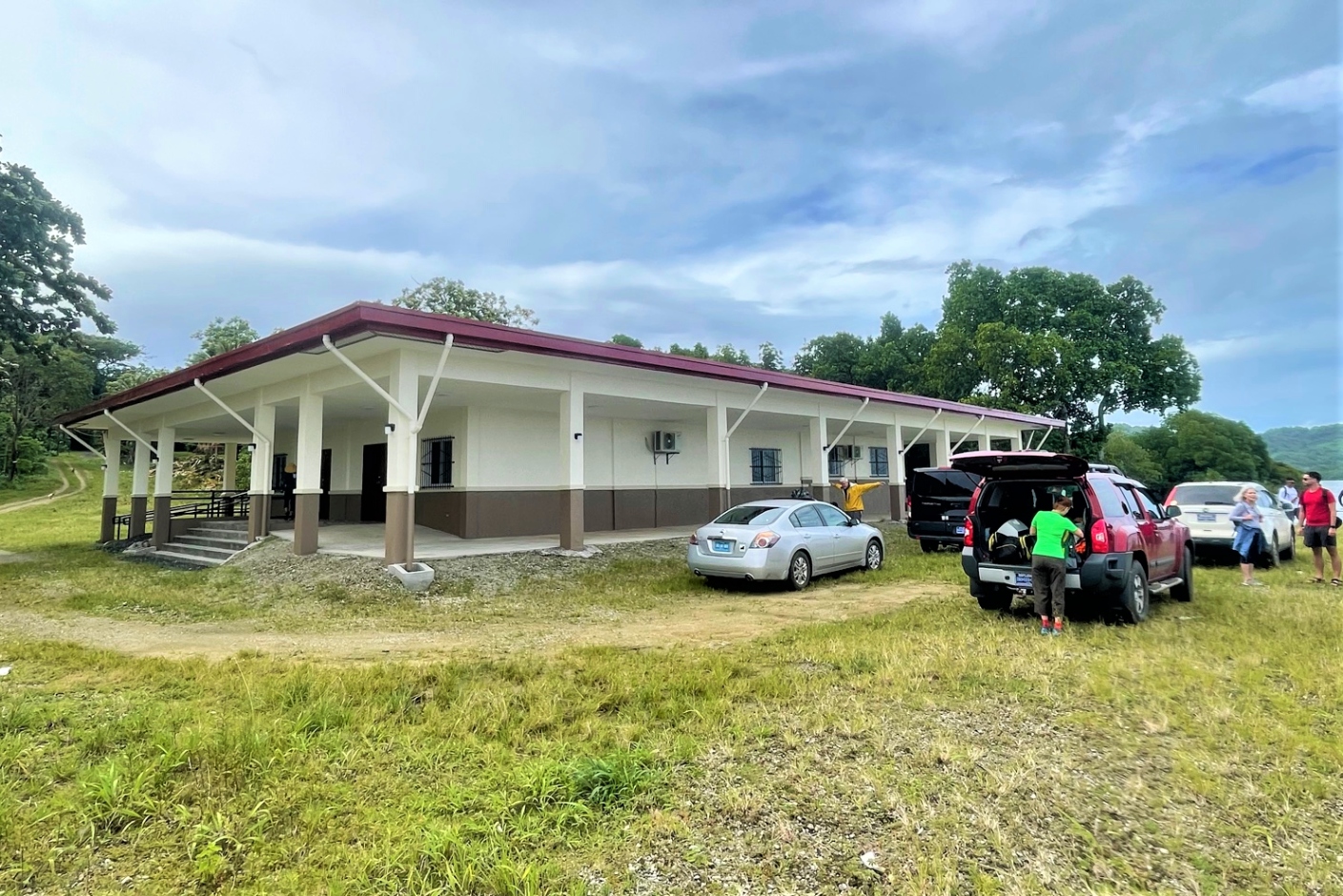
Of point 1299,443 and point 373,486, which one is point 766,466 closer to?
point 373,486

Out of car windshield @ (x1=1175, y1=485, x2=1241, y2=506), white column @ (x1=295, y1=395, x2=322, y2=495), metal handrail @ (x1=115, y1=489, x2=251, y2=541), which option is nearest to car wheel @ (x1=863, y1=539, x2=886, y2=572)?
car windshield @ (x1=1175, y1=485, x2=1241, y2=506)

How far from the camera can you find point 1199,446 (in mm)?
41719

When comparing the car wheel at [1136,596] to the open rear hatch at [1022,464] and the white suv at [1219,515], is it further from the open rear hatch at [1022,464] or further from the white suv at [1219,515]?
the white suv at [1219,515]

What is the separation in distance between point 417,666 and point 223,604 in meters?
5.63

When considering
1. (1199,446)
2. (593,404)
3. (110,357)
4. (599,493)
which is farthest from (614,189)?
(110,357)

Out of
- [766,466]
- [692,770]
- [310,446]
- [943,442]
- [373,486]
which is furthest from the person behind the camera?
[943,442]

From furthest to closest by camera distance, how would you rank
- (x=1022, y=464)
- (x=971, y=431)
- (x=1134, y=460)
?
(x=1134, y=460), (x=971, y=431), (x=1022, y=464)

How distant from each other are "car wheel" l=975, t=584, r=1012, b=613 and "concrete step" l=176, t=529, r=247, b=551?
14102 mm

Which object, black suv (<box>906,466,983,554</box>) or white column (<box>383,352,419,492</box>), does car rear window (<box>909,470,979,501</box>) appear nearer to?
black suv (<box>906,466,983,554</box>)

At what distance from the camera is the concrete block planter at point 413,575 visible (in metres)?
9.50

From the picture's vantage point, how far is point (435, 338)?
9.30 m

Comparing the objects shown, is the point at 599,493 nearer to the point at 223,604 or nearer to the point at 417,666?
the point at 223,604

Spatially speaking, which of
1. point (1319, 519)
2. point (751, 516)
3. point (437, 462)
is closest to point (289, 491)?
point (437, 462)

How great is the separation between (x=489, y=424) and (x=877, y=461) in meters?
Result: 15.1
